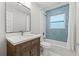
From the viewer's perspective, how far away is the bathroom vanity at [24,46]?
1154 mm

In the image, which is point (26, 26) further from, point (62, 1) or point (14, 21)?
point (62, 1)

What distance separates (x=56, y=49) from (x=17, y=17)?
2.65 feet

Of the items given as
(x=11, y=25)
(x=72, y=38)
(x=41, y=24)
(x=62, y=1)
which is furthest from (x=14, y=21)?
(x=72, y=38)

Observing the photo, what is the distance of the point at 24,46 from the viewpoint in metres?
1.25

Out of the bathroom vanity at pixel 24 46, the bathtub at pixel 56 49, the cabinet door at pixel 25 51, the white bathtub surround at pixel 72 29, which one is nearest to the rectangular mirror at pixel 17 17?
the bathroom vanity at pixel 24 46

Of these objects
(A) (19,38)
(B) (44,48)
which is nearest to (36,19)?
(A) (19,38)

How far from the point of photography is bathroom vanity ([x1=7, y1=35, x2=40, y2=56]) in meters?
1.15

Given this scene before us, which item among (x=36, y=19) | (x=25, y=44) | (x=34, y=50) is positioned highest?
(x=36, y=19)

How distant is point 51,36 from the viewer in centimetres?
143

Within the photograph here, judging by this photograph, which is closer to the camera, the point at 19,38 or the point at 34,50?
the point at 19,38

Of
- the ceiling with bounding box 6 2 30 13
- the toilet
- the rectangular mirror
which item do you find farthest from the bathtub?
the ceiling with bounding box 6 2 30 13

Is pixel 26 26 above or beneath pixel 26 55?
above

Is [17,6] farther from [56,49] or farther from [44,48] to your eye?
[56,49]

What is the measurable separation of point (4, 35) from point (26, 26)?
356 millimetres
